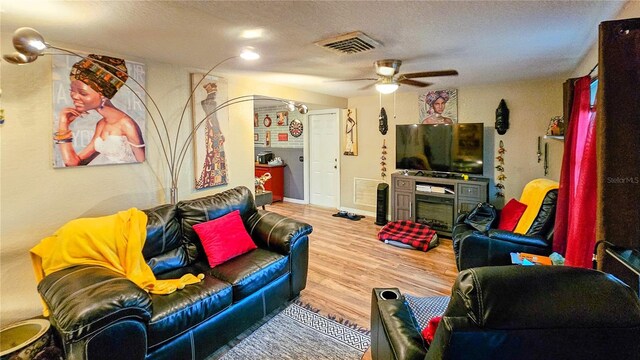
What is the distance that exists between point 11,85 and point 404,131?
4.59m

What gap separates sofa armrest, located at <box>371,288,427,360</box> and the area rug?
1.75 feet

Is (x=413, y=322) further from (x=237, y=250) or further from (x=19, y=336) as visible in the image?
(x=19, y=336)

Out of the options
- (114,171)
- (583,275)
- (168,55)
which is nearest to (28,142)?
(114,171)

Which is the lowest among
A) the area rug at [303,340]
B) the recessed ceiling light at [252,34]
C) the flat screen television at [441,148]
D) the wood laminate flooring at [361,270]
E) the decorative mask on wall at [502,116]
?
the area rug at [303,340]

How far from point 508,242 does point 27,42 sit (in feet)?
12.3

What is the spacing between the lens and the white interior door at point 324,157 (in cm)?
639

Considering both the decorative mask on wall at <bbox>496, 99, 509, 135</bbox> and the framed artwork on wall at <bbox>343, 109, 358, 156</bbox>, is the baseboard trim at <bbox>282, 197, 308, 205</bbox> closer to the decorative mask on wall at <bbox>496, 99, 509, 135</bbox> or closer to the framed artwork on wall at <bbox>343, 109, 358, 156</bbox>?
the framed artwork on wall at <bbox>343, 109, 358, 156</bbox>

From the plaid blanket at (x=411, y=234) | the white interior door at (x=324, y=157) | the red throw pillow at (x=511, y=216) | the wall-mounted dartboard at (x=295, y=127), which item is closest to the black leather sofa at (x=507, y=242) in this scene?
the red throw pillow at (x=511, y=216)

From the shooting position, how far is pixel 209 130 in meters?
3.58

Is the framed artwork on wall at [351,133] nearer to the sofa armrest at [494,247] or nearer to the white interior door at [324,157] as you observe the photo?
the white interior door at [324,157]

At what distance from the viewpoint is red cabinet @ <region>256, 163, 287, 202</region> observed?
23.3ft

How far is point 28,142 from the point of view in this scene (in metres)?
2.33

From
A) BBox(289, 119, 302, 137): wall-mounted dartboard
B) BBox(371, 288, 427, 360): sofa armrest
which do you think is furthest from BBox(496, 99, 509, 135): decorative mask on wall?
BBox(289, 119, 302, 137): wall-mounted dartboard

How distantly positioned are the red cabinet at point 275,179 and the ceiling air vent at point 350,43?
4665 mm
